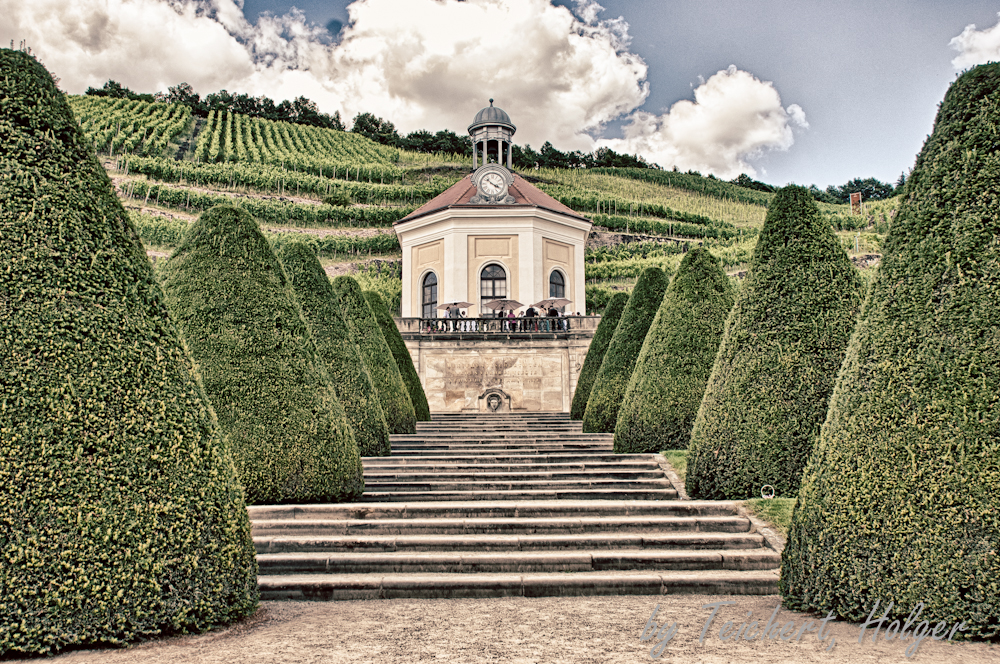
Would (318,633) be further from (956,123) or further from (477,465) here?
(477,465)

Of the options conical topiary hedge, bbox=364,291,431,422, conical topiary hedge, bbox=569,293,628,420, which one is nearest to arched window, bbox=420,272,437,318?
conical topiary hedge, bbox=364,291,431,422

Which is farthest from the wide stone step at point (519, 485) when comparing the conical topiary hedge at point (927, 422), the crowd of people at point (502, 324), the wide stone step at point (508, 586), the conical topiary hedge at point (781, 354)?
the crowd of people at point (502, 324)

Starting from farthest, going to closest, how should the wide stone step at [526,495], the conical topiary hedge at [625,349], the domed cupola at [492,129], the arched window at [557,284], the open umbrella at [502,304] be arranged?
the domed cupola at [492,129]
the arched window at [557,284]
the open umbrella at [502,304]
the conical topiary hedge at [625,349]
the wide stone step at [526,495]

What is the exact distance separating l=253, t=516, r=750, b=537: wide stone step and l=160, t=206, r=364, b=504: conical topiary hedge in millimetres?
637

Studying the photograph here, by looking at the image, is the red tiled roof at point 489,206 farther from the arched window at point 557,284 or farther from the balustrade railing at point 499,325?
the balustrade railing at point 499,325

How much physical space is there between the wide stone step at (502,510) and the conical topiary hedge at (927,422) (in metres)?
2.93

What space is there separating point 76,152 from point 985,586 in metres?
6.68

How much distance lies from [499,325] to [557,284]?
7.34 metres

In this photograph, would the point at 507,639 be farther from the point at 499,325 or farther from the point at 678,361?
the point at 499,325

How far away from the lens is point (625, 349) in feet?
45.8

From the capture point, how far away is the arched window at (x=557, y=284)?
32500 millimetres

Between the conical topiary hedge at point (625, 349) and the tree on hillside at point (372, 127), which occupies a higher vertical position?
the tree on hillside at point (372, 127)

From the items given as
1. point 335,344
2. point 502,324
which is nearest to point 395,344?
point 335,344

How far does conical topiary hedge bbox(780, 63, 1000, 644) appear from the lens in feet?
14.6
